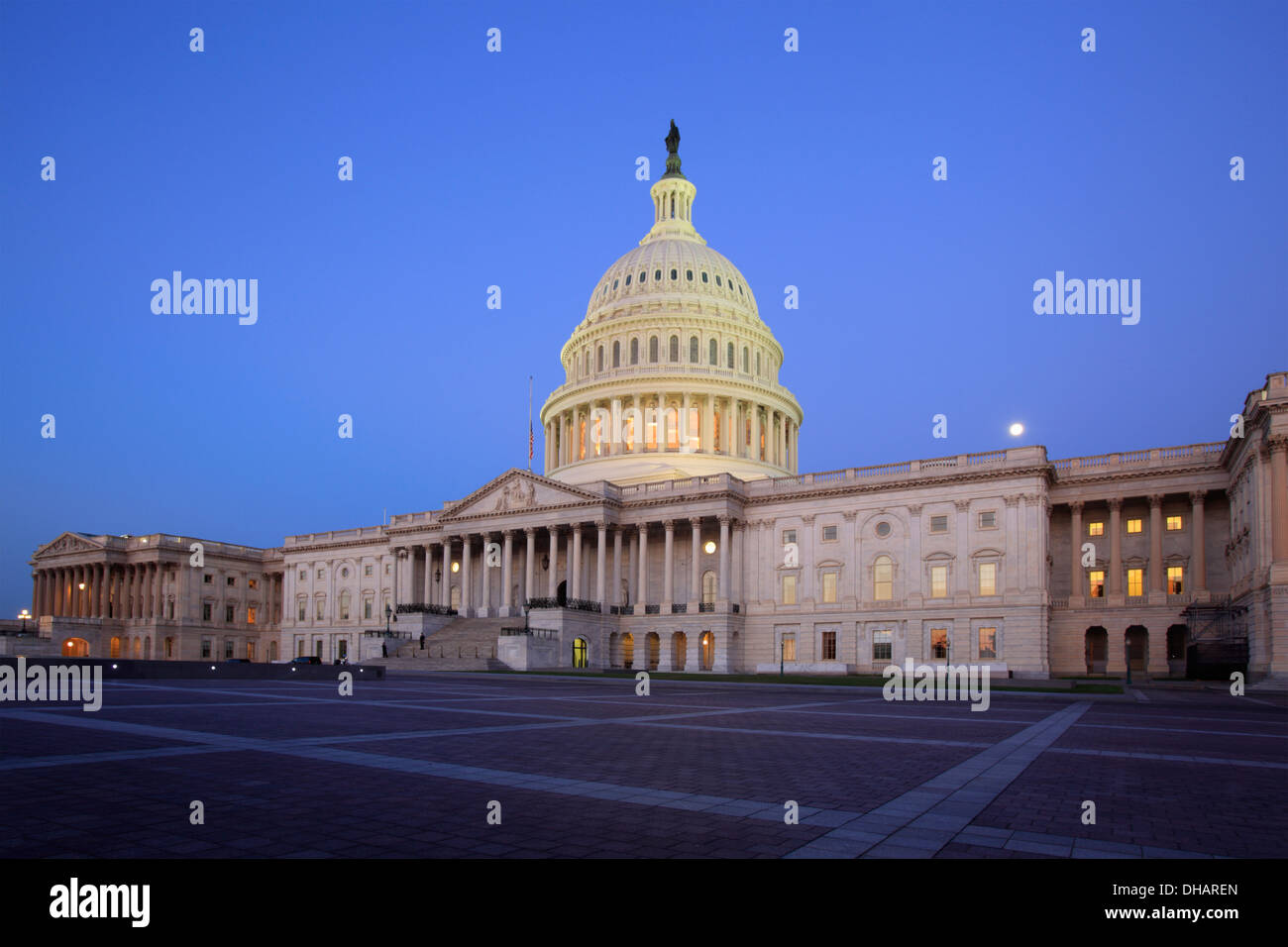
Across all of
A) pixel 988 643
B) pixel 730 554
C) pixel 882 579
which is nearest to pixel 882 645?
pixel 882 579

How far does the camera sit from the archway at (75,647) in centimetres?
11031

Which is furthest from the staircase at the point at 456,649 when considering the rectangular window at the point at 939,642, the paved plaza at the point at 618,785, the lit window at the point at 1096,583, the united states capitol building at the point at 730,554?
the paved plaza at the point at 618,785

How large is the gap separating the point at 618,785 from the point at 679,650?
70451 millimetres

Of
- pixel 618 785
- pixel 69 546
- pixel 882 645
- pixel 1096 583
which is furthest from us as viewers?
pixel 69 546

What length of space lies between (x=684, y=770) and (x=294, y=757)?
5820 mm

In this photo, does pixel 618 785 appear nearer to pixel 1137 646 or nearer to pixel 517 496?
pixel 1137 646

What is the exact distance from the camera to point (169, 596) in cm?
11444

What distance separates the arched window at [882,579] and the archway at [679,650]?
16.3 metres

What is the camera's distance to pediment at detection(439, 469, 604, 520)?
84.0 meters

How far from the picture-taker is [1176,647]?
222ft

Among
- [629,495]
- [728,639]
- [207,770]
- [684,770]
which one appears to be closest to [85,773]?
[207,770]

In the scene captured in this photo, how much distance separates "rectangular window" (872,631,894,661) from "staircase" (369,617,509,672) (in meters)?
28.4

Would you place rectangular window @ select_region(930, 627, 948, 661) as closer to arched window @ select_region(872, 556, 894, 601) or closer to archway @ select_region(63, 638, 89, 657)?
arched window @ select_region(872, 556, 894, 601)
